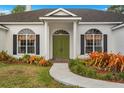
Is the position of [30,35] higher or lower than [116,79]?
higher

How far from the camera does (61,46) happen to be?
84.5 ft

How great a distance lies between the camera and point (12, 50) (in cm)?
2542

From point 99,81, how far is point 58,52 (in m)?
13.7

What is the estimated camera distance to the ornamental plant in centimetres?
1388

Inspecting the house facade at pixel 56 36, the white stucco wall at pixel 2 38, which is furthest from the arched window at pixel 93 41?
the white stucco wall at pixel 2 38

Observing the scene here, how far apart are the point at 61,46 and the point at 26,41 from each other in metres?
3.25

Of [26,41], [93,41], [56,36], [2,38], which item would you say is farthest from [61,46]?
[2,38]

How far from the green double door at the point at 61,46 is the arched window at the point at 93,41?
1.85 m

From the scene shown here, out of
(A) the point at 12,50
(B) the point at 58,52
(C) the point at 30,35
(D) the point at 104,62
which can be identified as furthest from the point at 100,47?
(D) the point at 104,62

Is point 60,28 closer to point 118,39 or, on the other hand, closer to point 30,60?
point 118,39

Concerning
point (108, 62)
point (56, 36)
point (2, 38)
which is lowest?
point (108, 62)

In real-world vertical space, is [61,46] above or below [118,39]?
below
